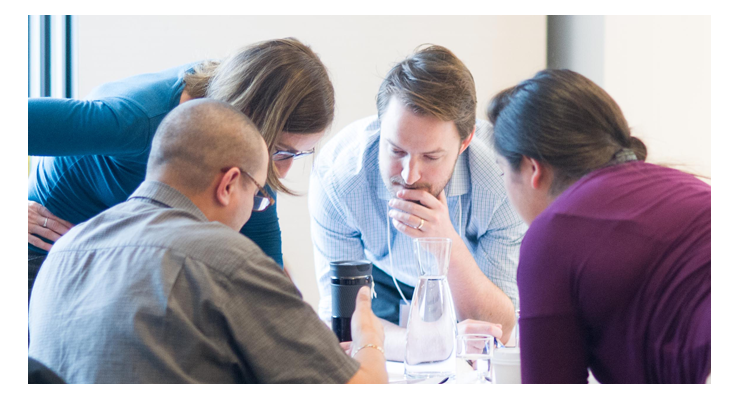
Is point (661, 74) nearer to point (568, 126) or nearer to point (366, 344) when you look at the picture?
point (568, 126)

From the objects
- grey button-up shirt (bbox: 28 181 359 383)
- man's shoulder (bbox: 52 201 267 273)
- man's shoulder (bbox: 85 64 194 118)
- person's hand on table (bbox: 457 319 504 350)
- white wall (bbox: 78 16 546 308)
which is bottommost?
person's hand on table (bbox: 457 319 504 350)

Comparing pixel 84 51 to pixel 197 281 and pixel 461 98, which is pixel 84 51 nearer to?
pixel 461 98

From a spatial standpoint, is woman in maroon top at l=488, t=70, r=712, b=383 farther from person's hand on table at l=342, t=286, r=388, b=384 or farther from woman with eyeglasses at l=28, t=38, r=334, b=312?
woman with eyeglasses at l=28, t=38, r=334, b=312

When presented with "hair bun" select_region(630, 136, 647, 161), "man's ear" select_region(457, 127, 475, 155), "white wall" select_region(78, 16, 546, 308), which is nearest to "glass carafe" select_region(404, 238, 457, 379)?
"hair bun" select_region(630, 136, 647, 161)

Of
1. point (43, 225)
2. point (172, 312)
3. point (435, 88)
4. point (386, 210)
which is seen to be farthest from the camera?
point (386, 210)

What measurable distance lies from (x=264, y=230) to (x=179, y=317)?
0.83 metres

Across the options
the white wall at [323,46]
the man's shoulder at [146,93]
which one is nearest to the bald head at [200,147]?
the man's shoulder at [146,93]

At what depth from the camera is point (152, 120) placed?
1.37 metres

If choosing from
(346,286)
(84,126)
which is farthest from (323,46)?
(346,286)

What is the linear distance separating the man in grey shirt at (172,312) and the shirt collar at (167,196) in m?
0.04

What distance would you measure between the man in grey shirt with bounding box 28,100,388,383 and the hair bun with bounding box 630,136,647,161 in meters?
0.60

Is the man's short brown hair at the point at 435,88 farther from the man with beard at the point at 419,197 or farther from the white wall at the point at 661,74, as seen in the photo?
the white wall at the point at 661,74

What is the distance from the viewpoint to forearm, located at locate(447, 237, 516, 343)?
1.73 meters

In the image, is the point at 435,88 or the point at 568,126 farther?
the point at 435,88
